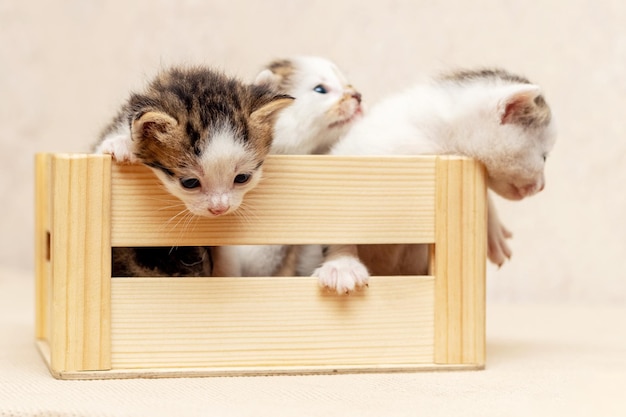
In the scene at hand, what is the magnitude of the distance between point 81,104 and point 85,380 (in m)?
2.00

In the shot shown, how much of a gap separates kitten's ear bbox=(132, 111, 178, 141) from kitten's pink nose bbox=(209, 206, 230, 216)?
0.14 m

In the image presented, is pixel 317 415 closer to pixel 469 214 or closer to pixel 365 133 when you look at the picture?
pixel 469 214

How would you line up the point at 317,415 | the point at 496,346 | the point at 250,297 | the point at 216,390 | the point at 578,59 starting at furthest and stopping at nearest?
the point at 578,59, the point at 496,346, the point at 250,297, the point at 216,390, the point at 317,415

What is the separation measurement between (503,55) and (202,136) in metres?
1.80

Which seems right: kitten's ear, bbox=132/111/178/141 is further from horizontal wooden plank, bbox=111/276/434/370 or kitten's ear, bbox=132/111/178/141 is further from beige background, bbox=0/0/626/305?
beige background, bbox=0/0/626/305

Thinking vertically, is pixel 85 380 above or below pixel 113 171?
below

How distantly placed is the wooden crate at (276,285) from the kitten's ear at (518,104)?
0.13 meters

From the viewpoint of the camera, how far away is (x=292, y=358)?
1.70 m

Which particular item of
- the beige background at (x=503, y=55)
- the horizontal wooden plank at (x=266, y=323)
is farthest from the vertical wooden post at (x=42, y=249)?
→ the beige background at (x=503, y=55)

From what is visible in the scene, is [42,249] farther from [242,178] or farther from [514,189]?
[514,189]

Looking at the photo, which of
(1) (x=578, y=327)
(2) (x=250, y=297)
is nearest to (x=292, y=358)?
(2) (x=250, y=297)

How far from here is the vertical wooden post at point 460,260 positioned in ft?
5.72

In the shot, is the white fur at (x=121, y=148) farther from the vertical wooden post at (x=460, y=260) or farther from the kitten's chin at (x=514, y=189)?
the kitten's chin at (x=514, y=189)

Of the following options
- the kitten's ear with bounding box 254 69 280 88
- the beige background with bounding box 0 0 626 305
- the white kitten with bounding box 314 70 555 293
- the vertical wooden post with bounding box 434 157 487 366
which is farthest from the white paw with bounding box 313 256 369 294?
the beige background with bounding box 0 0 626 305
